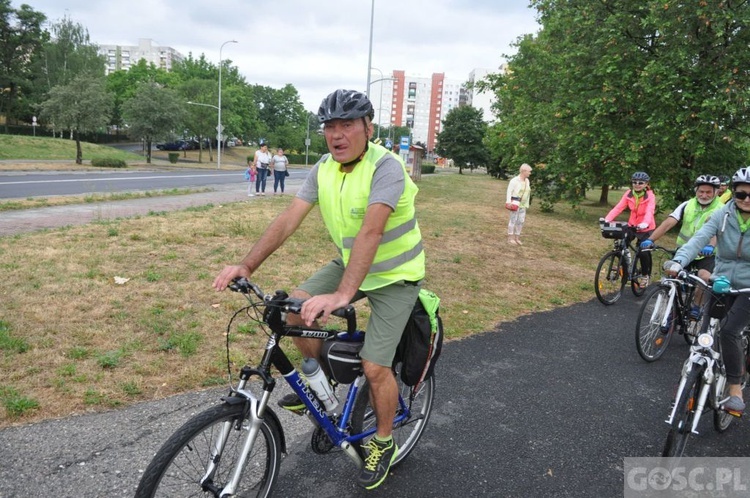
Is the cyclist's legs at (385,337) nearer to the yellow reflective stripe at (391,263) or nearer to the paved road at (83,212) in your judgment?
the yellow reflective stripe at (391,263)

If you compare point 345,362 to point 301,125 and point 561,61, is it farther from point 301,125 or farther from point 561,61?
point 301,125

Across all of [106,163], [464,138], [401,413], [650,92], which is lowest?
[401,413]

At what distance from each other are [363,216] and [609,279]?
623cm

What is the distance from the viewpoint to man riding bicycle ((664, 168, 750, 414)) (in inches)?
142

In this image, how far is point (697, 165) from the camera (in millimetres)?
15133

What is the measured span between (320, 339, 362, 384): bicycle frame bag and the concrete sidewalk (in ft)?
28.3

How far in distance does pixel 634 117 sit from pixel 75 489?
1625 centimetres

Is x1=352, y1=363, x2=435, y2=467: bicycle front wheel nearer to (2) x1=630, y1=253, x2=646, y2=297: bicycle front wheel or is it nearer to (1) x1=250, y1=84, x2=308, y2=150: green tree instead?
(2) x1=630, y1=253, x2=646, y2=297: bicycle front wheel

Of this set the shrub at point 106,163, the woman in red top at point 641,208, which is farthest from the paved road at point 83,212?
the shrub at point 106,163

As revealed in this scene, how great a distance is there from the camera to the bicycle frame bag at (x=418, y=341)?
278 cm

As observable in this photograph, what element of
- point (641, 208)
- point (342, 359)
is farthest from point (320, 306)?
point (641, 208)

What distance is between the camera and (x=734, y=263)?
12.5 ft

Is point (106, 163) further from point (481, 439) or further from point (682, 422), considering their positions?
point (682, 422)

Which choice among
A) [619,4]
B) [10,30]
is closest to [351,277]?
[619,4]
